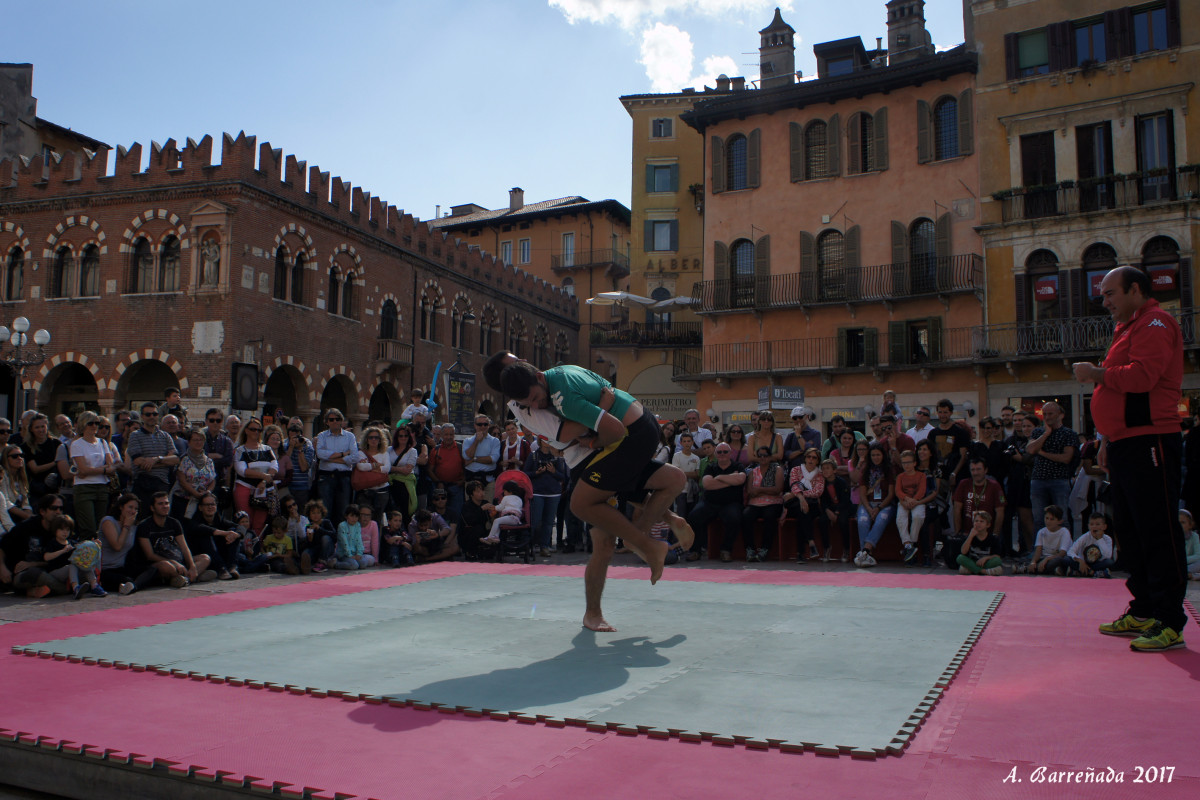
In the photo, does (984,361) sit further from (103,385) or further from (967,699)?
(103,385)

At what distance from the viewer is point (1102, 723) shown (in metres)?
3.46

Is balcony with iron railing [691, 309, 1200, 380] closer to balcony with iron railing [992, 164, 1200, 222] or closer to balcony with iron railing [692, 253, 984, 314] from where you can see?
balcony with iron railing [692, 253, 984, 314]

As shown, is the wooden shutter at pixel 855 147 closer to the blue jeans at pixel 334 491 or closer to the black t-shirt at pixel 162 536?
the blue jeans at pixel 334 491

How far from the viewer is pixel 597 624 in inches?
225


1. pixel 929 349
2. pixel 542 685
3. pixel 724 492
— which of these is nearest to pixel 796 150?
pixel 929 349

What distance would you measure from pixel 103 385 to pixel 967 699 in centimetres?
3053

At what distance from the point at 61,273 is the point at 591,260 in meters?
28.5

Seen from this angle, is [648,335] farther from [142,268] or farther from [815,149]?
[142,268]

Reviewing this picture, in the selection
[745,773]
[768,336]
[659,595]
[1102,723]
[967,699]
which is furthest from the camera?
[768,336]

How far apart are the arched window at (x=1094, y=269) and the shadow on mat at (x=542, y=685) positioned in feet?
84.5

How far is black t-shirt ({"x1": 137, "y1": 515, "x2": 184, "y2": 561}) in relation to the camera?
9.59 metres

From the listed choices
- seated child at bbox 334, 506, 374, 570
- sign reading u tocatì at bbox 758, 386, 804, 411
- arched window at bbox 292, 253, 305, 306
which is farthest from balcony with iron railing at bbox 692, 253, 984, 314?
seated child at bbox 334, 506, 374, 570

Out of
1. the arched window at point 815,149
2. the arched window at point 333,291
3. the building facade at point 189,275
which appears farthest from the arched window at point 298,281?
the arched window at point 815,149

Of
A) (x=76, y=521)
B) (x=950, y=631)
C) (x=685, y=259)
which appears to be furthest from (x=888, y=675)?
(x=685, y=259)
